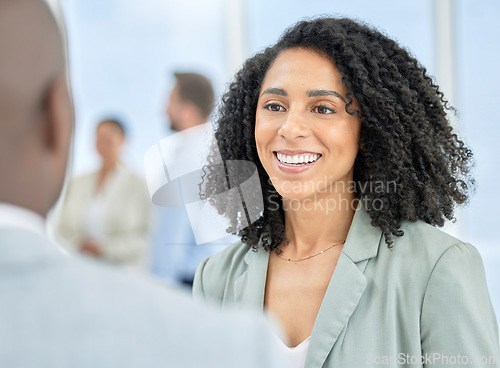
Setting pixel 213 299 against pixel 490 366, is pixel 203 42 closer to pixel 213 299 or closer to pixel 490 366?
pixel 213 299

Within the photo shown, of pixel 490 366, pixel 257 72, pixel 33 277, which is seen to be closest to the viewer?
pixel 33 277

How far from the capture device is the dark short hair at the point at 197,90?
2.34m

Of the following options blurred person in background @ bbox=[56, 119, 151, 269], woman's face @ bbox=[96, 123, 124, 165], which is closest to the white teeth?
blurred person in background @ bbox=[56, 119, 151, 269]

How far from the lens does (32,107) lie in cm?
50

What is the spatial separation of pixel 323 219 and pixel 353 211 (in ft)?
0.26

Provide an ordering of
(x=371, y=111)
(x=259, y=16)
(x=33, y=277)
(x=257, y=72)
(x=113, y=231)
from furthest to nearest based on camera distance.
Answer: (x=259, y=16) → (x=113, y=231) → (x=257, y=72) → (x=371, y=111) → (x=33, y=277)

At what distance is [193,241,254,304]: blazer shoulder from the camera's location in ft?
4.95

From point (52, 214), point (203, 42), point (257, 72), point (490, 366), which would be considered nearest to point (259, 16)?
point (203, 42)

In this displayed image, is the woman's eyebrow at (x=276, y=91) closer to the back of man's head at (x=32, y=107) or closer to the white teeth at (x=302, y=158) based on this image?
the white teeth at (x=302, y=158)

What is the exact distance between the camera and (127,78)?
3.90 meters

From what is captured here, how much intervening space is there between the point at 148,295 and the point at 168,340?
0.04 meters

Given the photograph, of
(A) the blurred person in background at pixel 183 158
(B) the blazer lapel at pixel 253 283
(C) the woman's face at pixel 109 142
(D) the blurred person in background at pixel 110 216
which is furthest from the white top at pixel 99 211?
(B) the blazer lapel at pixel 253 283

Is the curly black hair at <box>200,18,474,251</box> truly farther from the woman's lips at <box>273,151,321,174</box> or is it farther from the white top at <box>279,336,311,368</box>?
the white top at <box>279,336,311,368</box>

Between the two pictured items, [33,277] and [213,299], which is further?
[213,299]
